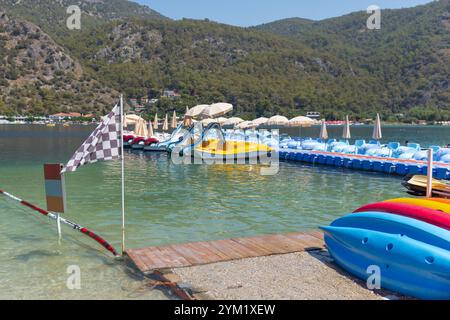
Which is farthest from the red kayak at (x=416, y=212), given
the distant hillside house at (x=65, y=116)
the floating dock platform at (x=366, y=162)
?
the distant hillside house at (x=65, y=116)

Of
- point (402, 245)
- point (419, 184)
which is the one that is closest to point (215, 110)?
point (419, 184)

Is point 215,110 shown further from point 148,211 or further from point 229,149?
point 148,211

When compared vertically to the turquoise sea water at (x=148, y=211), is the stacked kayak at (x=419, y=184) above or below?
above

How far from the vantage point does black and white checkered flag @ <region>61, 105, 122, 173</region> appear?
27.9 feet

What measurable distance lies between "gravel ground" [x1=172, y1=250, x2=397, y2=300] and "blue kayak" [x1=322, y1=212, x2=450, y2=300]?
273 millimetres

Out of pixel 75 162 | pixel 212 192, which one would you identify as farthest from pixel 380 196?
pixel 75 162

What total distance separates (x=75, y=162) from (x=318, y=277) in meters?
4.88

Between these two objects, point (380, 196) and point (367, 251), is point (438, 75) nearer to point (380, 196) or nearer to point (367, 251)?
point (380, 196)

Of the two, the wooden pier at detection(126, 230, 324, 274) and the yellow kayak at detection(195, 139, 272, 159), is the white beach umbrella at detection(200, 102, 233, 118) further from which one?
the wooden pier at detection(126, 230, 324, 274)

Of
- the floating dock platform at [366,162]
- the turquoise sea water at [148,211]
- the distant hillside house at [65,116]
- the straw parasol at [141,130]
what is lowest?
the turquoise sea water at [148,211]

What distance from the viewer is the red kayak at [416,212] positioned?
21.2 feet

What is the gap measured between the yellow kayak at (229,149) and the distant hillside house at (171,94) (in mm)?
158804

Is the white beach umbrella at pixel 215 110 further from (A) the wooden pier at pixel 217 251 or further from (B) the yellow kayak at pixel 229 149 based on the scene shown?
(A) the wooden pier at pixel 217 251

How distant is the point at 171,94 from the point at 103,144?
189177mm
